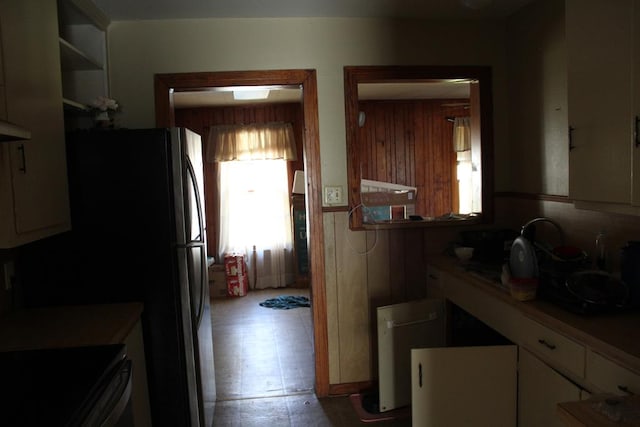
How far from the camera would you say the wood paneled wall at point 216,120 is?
5887 mm

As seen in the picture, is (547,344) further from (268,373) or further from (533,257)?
(268,373)

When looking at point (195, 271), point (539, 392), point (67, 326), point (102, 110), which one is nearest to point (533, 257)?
point (539, 392)

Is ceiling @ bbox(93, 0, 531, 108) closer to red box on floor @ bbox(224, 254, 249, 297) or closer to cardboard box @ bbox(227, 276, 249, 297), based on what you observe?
red box on floor @ bbox(224, 254, 249, 297)

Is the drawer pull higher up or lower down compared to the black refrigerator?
lower down

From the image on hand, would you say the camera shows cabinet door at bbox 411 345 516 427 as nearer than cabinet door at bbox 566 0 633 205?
No

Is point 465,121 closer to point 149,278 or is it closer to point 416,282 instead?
point 416,282

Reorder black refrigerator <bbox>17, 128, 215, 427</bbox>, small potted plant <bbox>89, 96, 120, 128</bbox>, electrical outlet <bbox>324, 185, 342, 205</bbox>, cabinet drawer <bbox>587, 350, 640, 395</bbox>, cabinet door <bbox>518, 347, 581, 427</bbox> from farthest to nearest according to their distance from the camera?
electrical outlet <bbox>324, 185, 342, 205</bbox>
small potted plant <bbox>89, 96, 120, 128</bbox>
black refrigerator <bbox>17, 128, 215, 427</bbox>
cabinet door <bbox>518, 347, 581, 427</bbox>
cabinet drawer <bbox>587, 350, 640, 395</bbox>

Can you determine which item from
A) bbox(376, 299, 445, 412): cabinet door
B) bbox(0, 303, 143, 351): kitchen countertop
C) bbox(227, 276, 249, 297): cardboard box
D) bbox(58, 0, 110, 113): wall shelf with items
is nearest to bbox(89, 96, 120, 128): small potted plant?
bbox(58, 0, 110, 113): wall shelf with items

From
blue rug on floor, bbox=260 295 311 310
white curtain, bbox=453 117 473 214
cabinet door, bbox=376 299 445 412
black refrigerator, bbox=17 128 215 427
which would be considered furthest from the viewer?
white curtain, bbox=453 117 473 214

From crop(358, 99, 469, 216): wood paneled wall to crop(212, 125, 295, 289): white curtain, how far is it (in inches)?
41.3

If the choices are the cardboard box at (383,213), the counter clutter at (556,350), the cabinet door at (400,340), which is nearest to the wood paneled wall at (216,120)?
the cardboard box at (383,213)

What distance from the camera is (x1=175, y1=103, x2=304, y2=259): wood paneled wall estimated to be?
19.3 feet

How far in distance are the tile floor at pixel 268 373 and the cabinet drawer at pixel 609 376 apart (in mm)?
1276

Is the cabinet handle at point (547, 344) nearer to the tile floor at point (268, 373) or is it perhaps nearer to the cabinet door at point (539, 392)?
the cabinet door at point (539, 392)
